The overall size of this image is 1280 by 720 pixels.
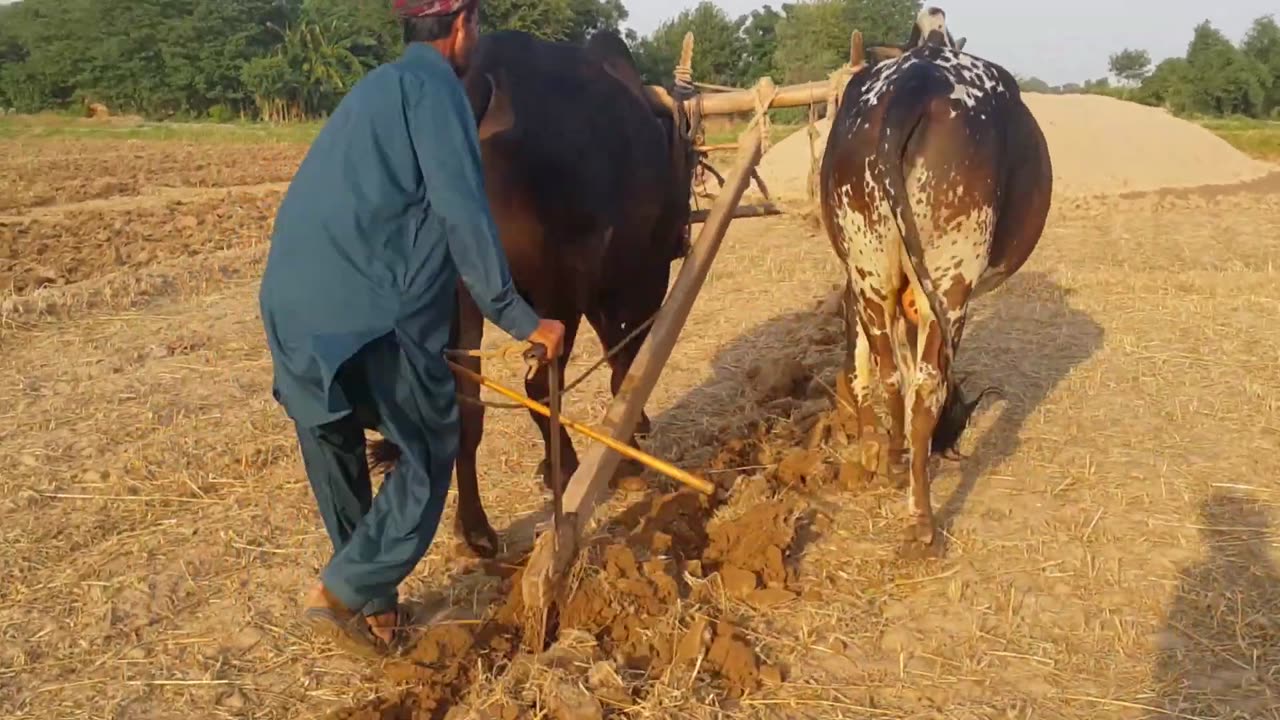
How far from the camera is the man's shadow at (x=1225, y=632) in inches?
125

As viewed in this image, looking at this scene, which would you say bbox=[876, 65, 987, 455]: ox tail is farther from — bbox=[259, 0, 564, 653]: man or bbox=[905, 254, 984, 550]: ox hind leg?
bbox=[259, 0, 564, 653]: man

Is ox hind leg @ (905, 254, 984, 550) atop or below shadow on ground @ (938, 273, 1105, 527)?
atop

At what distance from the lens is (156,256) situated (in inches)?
418

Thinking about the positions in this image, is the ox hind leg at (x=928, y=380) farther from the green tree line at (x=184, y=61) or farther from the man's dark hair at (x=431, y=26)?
the green tree line at (x=184, y=61)

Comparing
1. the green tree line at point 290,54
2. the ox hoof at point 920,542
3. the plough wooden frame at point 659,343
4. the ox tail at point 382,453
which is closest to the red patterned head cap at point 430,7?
the ox tail at point 382,453

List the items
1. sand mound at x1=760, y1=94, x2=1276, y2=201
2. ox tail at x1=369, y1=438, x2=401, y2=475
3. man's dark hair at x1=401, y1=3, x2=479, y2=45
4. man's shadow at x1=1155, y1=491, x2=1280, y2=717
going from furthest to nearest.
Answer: sand mound at x1=760, y1=94, x2=1276, y2=201, ox tail at x1=369, y1=438, x2=401, y2=475, man's shadow at x1=1155, y1=491, x2=1280, y2=717, man's dark hair at x1=401, y1=3, x2=479, y2=45

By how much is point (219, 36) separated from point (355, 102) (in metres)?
53.6

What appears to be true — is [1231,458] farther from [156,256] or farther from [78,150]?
[78,150]

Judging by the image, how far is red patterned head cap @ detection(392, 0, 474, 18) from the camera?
286 centimetres

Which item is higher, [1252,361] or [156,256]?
[1252,361]

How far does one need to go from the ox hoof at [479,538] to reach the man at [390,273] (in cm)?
103

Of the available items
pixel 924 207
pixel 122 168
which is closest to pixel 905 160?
pixel 924 207

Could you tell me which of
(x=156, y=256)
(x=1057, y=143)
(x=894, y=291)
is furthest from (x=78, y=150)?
(x=894, y=291)

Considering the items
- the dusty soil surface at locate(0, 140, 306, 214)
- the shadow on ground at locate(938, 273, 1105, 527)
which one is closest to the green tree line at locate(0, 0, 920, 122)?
the dusty soil surface at locate(0, 140, 306, 214)
